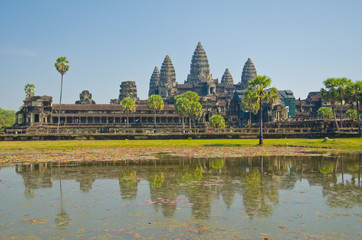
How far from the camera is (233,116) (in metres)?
150

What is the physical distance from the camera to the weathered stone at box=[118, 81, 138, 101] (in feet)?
581

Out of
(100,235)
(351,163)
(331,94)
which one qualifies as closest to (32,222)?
(100,235)

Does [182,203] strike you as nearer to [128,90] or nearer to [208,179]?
[208,179]

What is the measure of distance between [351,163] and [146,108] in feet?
377

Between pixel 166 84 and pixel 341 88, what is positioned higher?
pixel 166 84

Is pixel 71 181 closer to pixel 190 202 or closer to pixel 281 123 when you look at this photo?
pixel 190 202

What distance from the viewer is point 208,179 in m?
19.5

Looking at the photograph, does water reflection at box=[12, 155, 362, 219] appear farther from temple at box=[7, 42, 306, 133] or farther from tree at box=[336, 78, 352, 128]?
temple at box=[7, 42, 306, 133]

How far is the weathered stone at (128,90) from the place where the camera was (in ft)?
581

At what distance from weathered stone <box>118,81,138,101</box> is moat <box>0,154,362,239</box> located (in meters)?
155

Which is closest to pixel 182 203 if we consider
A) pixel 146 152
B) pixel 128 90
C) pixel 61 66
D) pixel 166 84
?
A: pixel 146 152

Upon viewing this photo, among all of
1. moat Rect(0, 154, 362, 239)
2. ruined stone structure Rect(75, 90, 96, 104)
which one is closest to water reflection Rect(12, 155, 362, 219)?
moat Rect(0, 154, 362, 239)

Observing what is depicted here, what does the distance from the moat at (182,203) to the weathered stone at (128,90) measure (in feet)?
507

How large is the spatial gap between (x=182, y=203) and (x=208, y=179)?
5.63 m
